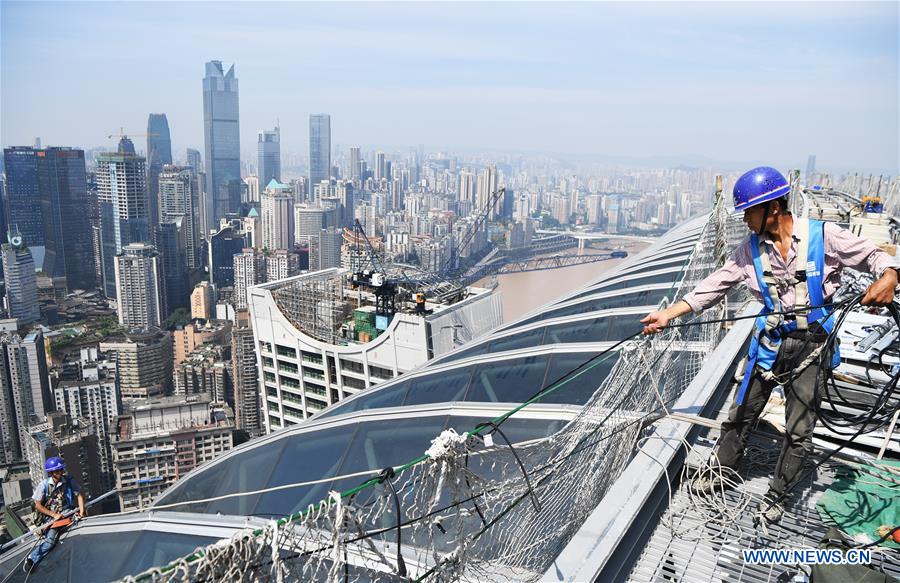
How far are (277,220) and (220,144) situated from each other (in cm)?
3464

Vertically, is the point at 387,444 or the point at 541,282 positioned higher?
the point at 387,444

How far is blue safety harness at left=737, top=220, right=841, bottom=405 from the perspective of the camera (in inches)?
77.9

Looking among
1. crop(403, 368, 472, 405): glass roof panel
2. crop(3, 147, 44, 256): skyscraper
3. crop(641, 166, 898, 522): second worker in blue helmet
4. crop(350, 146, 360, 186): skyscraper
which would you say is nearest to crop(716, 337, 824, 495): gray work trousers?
crop(641, 166, 898, 522): second worker in blue helmet

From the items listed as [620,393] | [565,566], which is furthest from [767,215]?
[565,566]

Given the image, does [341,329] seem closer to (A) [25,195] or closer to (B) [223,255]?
(A) [25,195]

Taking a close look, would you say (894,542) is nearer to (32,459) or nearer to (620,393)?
(620,393)

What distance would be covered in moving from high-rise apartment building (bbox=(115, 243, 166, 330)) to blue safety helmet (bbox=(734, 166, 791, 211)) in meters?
47.7

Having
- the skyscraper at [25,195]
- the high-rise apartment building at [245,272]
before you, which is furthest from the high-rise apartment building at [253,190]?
the skyscraper at [25,195]

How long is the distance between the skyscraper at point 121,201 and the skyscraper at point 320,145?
41.4 m

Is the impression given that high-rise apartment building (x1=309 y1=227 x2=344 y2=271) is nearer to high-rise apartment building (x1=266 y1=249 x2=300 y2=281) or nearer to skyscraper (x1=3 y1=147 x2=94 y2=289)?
high-rise apartment building (x1=266 y1=249 x2=300 y2=281)

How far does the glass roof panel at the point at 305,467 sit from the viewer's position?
2.46 m

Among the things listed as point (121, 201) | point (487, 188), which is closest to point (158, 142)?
point (121, 201)

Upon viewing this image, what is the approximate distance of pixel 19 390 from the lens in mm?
A: 30266

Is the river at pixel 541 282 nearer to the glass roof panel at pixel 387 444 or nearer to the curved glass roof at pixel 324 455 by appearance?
the curved glass roof at pixel 324 455
